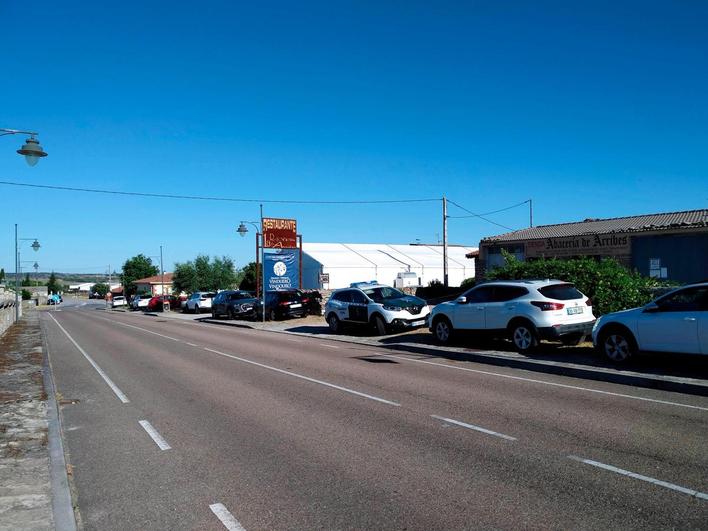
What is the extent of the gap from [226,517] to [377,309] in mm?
14842

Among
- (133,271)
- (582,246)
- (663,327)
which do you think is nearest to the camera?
(663,327)

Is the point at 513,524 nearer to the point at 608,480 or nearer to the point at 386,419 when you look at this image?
the point at 608,480

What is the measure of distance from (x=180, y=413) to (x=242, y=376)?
3332 millimetres

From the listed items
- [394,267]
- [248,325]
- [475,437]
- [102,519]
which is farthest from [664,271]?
[394,267]

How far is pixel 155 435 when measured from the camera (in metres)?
7.32

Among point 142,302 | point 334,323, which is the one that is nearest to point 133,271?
point 142,302

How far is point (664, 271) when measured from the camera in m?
23.7

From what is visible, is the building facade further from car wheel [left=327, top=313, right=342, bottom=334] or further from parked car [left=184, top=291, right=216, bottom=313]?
parked car [left=184, top=291, right=216, bottom=313]

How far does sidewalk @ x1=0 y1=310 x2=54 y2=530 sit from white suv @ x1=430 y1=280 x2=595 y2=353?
9.60 m

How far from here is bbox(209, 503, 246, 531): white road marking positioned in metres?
4.42

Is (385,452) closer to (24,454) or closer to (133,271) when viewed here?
(24,454)

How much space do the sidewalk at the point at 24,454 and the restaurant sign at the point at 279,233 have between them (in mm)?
21622

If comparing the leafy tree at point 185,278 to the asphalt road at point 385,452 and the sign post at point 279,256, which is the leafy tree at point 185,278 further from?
the asphalt road at point 385,452

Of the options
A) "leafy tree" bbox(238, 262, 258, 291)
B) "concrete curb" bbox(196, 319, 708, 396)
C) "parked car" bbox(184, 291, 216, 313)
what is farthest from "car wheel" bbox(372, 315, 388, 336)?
"leafy tree" bbox(238, 262, 258, 291)
